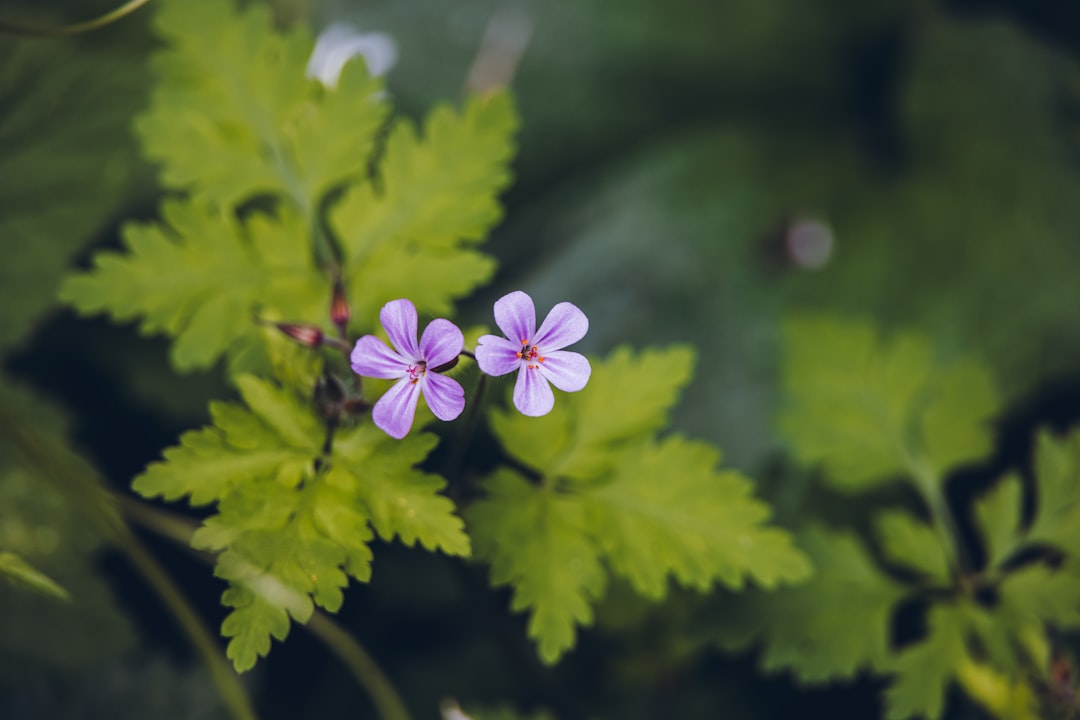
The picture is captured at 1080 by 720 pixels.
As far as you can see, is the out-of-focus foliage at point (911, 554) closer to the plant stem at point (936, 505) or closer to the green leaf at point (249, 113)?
the plant stem at point (936, 505)


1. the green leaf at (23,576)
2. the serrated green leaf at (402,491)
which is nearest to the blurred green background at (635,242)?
the serrated green leaf at (402,491)

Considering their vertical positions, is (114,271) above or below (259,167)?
below

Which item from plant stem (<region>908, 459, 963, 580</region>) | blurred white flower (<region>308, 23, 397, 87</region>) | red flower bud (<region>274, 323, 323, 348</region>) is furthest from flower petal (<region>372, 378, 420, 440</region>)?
blurred white flower (<region>308, 23, 397, 87</region>)

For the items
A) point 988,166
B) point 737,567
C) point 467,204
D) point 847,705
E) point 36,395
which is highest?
point 988,166

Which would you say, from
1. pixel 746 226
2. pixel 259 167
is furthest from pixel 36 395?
pixel 746 226

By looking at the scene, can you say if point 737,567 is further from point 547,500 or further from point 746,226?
point 746,226

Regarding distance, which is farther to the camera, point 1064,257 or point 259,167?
point 1064,257

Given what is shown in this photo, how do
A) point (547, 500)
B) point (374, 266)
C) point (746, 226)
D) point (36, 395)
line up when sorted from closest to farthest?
point (547, 500)
point (374, 266)
point (36, 395)
point (746, 226)
